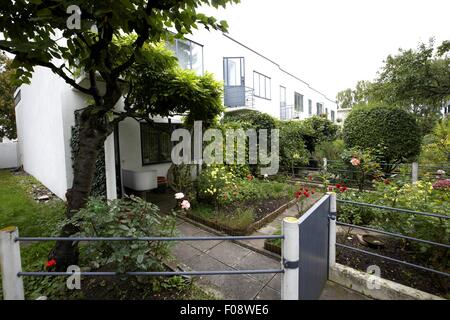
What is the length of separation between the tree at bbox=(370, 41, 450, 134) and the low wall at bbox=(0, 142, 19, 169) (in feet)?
73.1

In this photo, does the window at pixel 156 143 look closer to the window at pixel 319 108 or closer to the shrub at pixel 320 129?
the shrub at pixel 320 129

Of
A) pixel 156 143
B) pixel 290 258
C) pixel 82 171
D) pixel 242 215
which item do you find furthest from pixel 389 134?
pixel 82 171

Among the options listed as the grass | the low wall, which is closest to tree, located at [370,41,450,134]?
the grass

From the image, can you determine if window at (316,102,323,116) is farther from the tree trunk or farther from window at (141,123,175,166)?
the tree trunk

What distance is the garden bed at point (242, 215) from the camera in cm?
414

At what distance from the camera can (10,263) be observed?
1.91 metres

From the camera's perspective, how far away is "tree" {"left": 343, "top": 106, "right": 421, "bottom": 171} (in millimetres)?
7180

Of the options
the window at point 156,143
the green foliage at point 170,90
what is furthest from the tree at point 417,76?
the window at point 156,143

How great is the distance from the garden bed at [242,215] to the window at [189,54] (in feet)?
20.9
